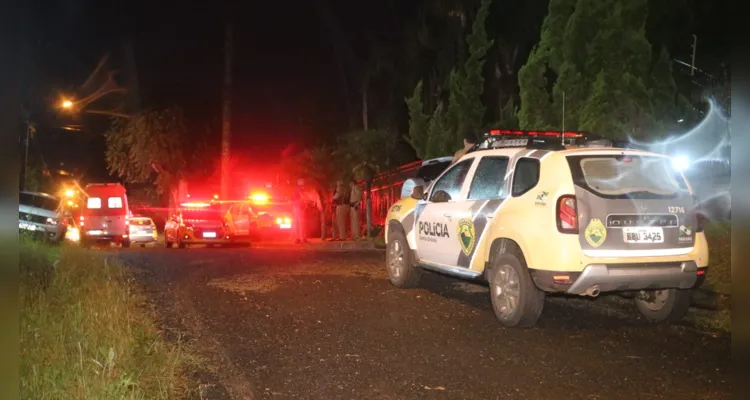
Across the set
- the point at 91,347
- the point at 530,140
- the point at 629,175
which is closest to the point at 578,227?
the point at 629,175

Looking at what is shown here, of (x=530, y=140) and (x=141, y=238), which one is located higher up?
(x=530, y=140)

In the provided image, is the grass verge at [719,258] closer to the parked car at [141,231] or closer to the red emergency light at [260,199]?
the red emergency light at [260,199]

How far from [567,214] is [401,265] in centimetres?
362

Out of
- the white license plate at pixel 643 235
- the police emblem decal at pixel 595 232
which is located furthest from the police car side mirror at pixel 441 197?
the white license plate at pixel 643 235

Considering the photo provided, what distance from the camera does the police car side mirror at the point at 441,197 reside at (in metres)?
8.59

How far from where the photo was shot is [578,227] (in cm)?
646

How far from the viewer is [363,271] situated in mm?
11812

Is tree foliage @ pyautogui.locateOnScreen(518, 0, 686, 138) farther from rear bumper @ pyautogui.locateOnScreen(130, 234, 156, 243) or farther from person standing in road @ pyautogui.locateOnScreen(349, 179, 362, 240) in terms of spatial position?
rear bumper @ pyautogui.locateOnScreen(130, 234, 156, 243)

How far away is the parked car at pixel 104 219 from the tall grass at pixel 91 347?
13.7 m

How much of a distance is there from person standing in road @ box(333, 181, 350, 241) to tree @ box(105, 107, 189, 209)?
12.3 meters

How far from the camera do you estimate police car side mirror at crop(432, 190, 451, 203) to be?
8585 millimetres

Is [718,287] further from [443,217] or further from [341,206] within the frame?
[341,206]

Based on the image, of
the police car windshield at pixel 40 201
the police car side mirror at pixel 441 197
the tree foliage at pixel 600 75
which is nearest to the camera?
the police car side mirror at pixel 441 197

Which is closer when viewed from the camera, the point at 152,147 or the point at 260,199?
the point at 260,199
